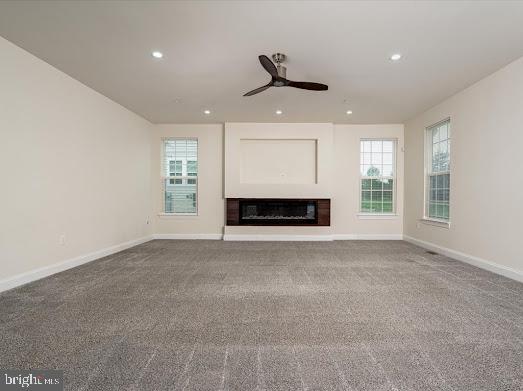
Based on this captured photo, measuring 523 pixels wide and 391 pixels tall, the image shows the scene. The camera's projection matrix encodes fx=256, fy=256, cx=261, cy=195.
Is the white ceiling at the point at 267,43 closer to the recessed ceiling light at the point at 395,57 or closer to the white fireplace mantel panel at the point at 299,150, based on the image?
the recessed ceiling light at the point at 395,57

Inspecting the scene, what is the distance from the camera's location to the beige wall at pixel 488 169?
10.3ft

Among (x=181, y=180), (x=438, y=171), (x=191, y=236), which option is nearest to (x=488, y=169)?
(x=438, y=171)

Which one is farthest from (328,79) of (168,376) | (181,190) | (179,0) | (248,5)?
(181,190)

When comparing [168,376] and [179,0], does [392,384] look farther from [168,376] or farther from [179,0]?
[179,0]

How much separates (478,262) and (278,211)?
3.64 meters

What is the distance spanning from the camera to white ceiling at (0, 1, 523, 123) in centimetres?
224

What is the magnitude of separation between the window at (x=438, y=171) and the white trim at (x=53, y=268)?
5.90 meters

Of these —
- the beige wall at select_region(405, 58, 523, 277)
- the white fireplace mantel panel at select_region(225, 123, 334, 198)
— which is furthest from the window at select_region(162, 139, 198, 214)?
the beige wall at select_region(405, 58, 523, 277)

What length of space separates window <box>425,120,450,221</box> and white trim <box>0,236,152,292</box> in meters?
5.90

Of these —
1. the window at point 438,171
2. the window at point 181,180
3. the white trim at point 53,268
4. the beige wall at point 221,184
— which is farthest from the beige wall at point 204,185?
the window at point 438,171

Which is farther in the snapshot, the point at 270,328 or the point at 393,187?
the point at 393,187

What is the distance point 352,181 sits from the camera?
6.11m

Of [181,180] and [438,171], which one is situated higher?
[438,171]

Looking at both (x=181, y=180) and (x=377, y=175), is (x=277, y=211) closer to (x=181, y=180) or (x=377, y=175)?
(x=181, y=180)
